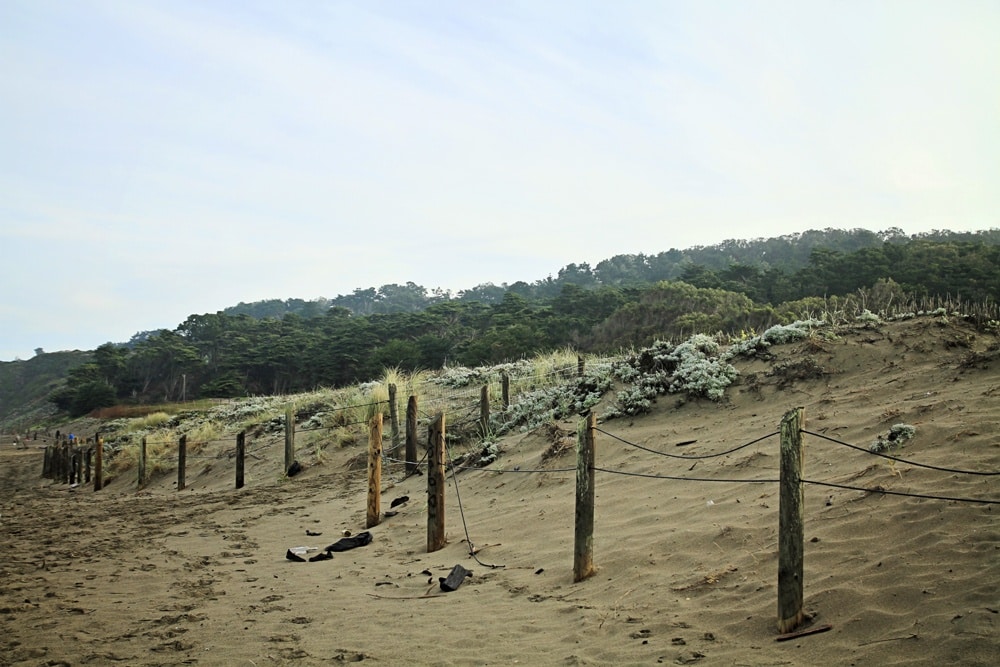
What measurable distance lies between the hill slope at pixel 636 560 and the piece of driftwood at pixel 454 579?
0.26 metres

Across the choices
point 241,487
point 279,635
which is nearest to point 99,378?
point 241,487

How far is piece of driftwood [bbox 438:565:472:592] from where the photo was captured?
287 inches

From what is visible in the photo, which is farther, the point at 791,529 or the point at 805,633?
the point at 791,529

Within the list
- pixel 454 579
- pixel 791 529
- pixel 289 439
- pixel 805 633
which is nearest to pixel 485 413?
pixel 289 439

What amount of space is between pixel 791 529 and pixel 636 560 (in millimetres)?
2237

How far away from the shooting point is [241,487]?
18406 mm

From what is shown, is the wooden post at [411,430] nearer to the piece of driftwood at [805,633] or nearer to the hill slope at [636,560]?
the hill slope at [636,560]

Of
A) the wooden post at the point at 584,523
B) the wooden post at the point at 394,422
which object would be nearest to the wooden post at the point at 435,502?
the wooden post at the point at 584,523

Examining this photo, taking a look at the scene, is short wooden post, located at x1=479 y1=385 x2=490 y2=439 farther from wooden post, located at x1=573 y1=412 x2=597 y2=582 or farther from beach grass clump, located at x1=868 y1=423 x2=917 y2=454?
beach grass clump, located at x1=868 y1=423 x2=917 y2=454

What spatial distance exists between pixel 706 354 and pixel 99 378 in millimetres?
64432

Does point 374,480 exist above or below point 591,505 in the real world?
below

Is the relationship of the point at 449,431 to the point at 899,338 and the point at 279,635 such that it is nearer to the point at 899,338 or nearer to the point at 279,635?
the point at 899,338

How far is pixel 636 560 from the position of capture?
6.90 m

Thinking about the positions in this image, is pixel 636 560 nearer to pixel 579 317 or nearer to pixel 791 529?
pixel 791 529
